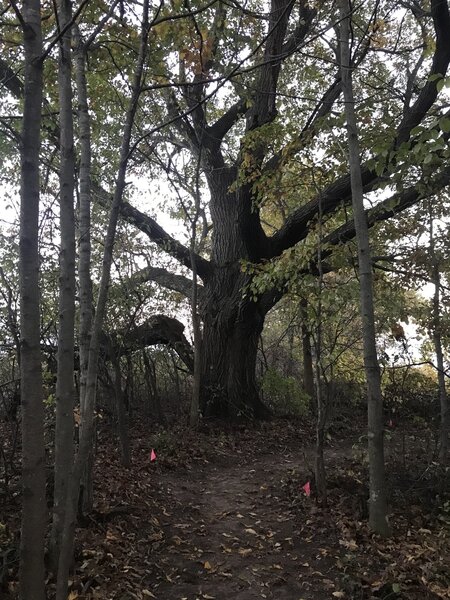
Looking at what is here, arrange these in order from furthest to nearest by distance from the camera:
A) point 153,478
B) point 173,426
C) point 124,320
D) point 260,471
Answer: point 173,426
point 124,320
point 260,471
point 153,478

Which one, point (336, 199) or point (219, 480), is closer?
point (219, 480)

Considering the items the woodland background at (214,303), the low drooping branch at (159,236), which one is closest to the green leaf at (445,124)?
the woodland background at (214,303)

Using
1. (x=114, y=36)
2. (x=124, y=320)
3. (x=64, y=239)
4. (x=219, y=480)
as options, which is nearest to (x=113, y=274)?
(x=124, y=320)

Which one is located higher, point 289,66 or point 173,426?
point 289,66

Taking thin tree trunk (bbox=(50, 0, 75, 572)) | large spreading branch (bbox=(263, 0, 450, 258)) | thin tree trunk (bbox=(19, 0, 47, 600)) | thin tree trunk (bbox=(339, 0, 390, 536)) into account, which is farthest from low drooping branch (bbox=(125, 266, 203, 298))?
thin tree trunk (bbox=(19, 0, 47, 600))

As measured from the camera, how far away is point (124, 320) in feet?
27.0

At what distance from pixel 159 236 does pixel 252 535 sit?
7064 mm

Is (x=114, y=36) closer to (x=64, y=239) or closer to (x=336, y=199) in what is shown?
(x=64, y=239)

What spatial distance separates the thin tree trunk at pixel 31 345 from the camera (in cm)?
264

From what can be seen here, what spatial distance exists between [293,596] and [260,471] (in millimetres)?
3802

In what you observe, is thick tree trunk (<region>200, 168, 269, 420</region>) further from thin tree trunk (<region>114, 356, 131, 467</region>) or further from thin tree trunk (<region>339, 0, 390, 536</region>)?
thin tree trunk (<region>339, 0, 390, 536</region>)

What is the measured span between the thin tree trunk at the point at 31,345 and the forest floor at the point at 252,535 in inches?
43.0

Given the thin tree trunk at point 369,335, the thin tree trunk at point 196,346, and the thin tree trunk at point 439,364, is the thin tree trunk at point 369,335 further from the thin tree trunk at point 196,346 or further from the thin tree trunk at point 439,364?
the thin tree trunk at point 196,346

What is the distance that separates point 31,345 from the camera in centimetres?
269
